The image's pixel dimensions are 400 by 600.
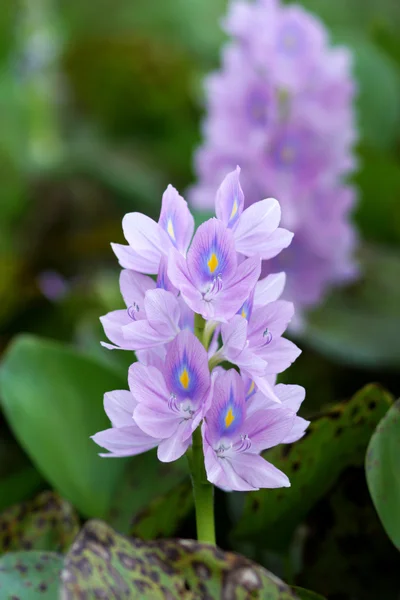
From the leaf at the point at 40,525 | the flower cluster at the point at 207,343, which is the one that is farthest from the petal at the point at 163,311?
the leaf at the point at 40,525

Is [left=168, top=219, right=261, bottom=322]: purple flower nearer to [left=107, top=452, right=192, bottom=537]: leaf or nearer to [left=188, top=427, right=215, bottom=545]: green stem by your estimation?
[left=188, top=427, right=215, bottom=545]: green stem

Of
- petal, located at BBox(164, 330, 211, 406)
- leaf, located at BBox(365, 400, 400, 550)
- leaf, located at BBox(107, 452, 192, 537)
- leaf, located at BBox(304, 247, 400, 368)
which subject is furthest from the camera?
leaf, located at BBox(304, 247, 400, 368)

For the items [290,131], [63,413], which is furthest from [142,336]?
[290,131]

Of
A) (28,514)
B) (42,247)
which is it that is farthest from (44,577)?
(42,247)

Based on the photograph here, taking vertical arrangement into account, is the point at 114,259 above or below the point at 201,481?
above

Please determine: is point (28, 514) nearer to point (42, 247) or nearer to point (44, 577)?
point (44, 577)

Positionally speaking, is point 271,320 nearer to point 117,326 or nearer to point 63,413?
point 117,326

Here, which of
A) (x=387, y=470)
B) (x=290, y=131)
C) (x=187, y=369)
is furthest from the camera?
(x=290, y=131)

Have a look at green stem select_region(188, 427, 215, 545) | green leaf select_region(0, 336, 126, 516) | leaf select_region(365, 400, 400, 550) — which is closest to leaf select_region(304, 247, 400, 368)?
green leaf select_region(0, 336, 126, 516)
